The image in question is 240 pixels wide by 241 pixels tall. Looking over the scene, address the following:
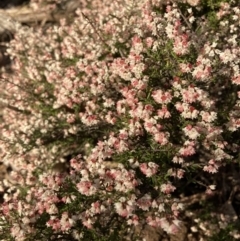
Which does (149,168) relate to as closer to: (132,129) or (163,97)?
(132,129)

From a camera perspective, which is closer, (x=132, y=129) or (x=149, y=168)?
(x=149, y=168)

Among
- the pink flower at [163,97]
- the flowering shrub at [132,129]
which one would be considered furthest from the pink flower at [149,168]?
the pink flower at [163,97]

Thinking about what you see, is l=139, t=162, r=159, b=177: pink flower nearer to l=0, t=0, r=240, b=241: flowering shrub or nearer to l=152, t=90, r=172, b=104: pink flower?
l=0, t=0, r=240, b=241: flowering shrub

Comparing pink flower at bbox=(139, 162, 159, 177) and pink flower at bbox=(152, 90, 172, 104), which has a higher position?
pink flower at bbox=(152, 90, 172, 104)

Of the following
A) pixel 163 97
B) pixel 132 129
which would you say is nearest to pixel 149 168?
pixel 132 129

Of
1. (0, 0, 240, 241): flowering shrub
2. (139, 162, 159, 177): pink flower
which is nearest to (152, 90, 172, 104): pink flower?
(0, 0, 240, 241): flowering shrub

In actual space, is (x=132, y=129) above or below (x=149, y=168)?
above

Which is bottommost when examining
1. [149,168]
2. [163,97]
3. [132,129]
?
[149,168]

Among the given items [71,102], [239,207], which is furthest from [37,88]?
[239,207]

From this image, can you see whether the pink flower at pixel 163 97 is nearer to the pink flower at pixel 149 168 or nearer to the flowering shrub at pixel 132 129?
the flowering shrub at pixel 132 129
